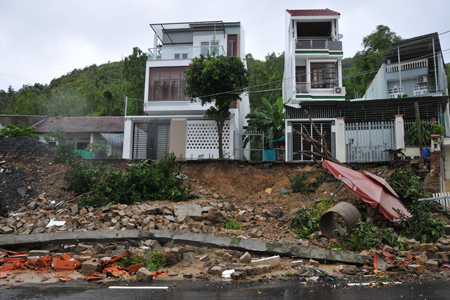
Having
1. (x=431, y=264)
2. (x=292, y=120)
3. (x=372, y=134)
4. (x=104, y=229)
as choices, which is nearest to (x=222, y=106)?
(x=292, y=120)

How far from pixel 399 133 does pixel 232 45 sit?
1208cm

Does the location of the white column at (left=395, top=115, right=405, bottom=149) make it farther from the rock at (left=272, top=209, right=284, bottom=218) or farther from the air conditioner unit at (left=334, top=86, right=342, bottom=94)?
the rock at (left=272, top=209, right=284, bottom=218)

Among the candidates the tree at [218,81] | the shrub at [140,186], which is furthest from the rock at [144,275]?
the tree at [218,81]

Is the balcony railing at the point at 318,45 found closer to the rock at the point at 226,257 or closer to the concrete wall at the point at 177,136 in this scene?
the concrete wall at the point at 177,136

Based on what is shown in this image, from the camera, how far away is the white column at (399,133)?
46.6 ft

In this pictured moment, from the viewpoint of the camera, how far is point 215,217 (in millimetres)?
9812

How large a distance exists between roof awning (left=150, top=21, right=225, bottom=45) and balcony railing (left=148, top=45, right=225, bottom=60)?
2.45 metres

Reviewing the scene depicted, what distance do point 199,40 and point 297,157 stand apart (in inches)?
417

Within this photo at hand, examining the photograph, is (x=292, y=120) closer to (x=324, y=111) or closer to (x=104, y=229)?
(x=324, y=111)

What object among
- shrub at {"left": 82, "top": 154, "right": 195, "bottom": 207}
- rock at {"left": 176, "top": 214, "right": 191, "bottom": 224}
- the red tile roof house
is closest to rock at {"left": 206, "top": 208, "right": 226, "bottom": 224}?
rock at {"left": 176, "top": 214, "right": 191, "bottom": 224}

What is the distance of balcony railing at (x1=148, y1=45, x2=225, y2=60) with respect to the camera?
1900 centimetres

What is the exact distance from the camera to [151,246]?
8047 mm

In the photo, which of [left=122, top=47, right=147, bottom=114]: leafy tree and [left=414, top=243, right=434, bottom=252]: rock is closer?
[left=414, top=243, right=434, bottom=252]: rock

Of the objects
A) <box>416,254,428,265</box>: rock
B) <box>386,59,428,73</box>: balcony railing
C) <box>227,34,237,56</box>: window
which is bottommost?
<box>416,254,428,265</box>: rock
